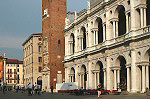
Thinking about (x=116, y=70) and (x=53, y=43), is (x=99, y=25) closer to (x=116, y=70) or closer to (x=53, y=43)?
(x=116, y=70)

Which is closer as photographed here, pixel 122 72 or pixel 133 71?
pixel 133 71

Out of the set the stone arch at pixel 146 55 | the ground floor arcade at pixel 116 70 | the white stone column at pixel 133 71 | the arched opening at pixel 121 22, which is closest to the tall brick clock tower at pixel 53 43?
the ground floor arcade at pixel 116 70

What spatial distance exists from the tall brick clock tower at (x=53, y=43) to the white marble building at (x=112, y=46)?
381cm

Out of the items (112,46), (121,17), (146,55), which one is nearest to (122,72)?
(112,46)

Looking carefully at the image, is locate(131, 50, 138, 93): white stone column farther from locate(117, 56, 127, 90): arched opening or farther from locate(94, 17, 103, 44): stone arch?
locate(94, 17, 103, 44): stone arch

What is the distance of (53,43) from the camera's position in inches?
2416

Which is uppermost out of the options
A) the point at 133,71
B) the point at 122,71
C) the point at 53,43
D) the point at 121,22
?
the point at 121,22

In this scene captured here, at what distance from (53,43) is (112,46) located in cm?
2457

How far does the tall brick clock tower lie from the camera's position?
6091 cm

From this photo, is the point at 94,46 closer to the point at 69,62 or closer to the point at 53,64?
the point at 69,62

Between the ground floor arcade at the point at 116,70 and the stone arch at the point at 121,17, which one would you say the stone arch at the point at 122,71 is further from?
the stone arch at the point at 121,17

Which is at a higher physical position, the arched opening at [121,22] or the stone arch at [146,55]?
the arched opening at [121,22]

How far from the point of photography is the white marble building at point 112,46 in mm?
33156

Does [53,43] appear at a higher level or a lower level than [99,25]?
lower
